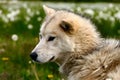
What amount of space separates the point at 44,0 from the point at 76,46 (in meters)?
27.6

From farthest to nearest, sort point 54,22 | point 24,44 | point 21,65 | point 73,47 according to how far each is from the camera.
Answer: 1. point 24,44
2. point 21,65
3. point 54,22
4. point 73,47

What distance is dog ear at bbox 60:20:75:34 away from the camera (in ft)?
22.0

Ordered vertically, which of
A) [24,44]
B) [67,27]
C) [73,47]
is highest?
[67,27]

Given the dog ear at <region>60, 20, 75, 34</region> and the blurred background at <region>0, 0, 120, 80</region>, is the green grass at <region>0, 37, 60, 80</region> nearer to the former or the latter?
the blurred background at <region>0, 0, 120, 80</region>

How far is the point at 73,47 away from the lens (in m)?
6.67

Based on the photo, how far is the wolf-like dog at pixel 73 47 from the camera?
21.6 ft

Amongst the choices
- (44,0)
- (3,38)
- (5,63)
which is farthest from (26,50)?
(44,0)

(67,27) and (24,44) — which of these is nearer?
(67,27)

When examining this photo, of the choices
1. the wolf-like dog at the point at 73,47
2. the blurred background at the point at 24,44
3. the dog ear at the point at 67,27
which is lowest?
the blurred background at the point at 24,44

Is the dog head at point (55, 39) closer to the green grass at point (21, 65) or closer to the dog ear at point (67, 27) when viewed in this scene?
the dog ear at point (67, 27)

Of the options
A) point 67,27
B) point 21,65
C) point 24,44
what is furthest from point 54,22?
point 24,44

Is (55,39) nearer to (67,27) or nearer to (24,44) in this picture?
(67,27)

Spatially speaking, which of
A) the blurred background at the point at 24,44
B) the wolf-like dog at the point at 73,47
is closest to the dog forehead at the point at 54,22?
the wolf-like dog at the point at 73,47

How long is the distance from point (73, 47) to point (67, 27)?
0.85ft
